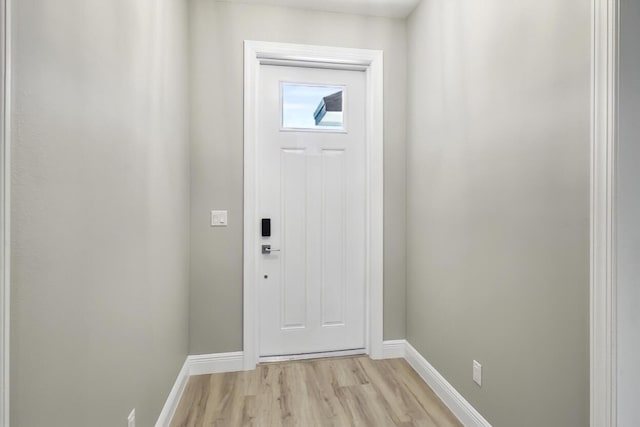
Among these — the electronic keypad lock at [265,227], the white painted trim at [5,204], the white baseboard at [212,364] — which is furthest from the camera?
the electronic keypad lock at [265,227]

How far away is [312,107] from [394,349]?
201 cm

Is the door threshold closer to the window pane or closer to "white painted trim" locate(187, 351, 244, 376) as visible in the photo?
"white painted trim" locate(187, 351, 244, 376)

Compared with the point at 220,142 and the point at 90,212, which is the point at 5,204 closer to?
the point at 90,212

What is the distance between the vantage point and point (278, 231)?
2.56 m

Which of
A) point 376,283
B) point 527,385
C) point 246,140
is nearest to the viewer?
point 527,385

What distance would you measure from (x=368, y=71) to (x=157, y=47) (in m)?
1.55

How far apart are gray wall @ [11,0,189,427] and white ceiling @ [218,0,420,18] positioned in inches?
37.6

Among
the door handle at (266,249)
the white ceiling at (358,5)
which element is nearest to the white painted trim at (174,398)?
the door handle at (266,249)

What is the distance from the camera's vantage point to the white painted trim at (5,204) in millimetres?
657

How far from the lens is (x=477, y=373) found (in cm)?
177

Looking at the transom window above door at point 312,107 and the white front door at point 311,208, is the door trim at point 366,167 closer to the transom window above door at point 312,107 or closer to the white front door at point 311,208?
the white front door at point 311,208

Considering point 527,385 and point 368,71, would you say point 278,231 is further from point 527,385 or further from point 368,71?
point 527,385

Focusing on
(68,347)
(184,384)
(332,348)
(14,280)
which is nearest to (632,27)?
(14,280)

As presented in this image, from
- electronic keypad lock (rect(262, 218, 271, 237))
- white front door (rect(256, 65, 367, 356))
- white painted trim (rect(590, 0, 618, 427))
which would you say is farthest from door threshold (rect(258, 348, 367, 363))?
white painted trim (rect(590, 0, 618, 427))
